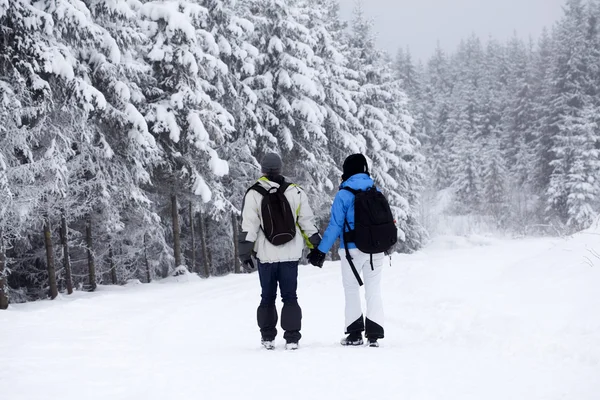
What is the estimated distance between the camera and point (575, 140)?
40.9m

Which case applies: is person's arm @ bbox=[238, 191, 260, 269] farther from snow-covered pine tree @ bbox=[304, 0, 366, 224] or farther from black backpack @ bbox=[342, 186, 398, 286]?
snow-covered pine tree @ bbox=[304, 0, 366, 224]

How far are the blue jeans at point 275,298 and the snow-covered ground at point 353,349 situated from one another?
11.2 inches

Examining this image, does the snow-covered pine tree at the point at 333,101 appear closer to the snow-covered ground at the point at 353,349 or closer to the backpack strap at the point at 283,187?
the snow-covered ground at the point at 353,349

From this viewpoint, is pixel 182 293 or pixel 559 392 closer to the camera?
pixel 559 392

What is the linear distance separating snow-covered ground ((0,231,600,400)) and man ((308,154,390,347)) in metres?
0.30

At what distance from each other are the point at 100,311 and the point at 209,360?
531cm

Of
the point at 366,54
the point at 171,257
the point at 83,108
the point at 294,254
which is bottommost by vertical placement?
the point at 171,257

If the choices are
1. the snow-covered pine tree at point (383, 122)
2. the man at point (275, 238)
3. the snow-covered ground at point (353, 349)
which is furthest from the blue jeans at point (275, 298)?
the snow-covered pine tree at point (383, 122)

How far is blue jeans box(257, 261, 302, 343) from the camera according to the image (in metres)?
6.17

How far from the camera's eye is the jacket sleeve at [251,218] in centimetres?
604

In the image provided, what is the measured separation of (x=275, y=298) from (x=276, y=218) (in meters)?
0.95

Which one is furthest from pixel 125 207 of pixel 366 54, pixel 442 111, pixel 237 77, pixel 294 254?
pixel 442 111

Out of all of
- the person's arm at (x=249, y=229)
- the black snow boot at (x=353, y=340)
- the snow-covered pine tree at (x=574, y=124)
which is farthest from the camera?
the snow-covered pine tree at (x=574, y=124)

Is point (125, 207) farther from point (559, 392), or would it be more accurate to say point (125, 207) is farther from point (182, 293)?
point (559, 392)
